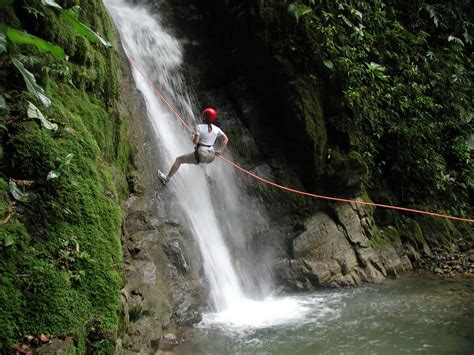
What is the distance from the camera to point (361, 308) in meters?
6.71

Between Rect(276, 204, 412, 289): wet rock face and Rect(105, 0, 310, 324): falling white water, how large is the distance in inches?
30.6

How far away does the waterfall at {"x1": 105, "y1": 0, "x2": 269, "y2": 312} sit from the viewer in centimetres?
698

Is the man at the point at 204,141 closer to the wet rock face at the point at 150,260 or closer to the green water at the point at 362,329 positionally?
the wet rock face at the point at 150,260

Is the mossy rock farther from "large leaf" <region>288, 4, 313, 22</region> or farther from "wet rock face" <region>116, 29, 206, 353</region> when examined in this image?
"wet rock face" <region>116, 29, 206, 353</region>

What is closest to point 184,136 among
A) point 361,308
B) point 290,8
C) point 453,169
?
point 290,8

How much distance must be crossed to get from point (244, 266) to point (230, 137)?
2.82 metres

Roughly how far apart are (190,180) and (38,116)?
152 inches

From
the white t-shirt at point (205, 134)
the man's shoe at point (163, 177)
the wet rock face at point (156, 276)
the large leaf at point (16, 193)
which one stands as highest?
the white t-shirt at point (205, 134)

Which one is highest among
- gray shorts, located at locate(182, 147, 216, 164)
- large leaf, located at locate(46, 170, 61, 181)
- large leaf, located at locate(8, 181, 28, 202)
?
gray shorts, located at locate(182, 147, 216, 164)

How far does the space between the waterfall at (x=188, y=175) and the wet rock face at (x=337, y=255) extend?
2.32ft

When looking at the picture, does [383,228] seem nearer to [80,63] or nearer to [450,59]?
[450,59]

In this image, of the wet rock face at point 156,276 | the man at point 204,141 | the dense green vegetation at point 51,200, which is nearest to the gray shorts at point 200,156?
the man at point 204,141

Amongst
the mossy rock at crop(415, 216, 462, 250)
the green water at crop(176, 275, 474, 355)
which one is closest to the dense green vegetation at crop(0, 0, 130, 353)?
the green water at crop(176, 275, 474, 355)

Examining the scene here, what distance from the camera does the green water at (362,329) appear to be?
203 inches
